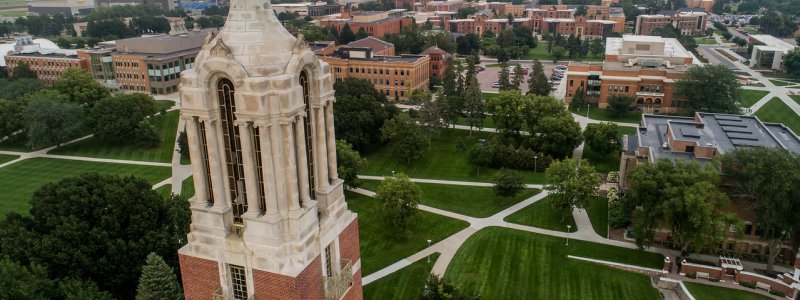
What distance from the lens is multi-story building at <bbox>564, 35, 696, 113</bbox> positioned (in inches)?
3750

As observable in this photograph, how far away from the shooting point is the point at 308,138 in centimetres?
1956

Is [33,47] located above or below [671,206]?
above

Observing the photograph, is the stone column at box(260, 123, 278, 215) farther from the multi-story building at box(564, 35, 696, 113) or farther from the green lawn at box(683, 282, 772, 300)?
the multi-story building at box(564, 35, 696, 113)

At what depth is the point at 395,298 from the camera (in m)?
42.5

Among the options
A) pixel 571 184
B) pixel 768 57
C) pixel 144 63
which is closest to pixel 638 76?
pixel 571 184

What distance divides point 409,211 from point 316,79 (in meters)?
32.7

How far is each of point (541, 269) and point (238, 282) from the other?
3340 centimetres

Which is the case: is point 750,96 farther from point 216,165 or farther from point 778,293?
point 216,165

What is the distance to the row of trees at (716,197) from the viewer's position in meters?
42.4

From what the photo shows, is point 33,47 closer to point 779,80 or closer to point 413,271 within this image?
point 413,271

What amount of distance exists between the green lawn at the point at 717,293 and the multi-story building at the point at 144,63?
3857 inches

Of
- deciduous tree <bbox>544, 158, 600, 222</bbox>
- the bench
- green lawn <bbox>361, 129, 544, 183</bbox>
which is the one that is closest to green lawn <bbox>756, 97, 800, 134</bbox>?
green lawn <bbox>361, 129, 544, 183</bbox>

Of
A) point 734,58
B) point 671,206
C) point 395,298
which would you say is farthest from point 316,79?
point 734,58

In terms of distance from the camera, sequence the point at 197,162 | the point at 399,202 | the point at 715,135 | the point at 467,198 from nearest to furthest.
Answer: the point at 197,162
the point at 399,202
the point at 715,135
the point at 467,198
